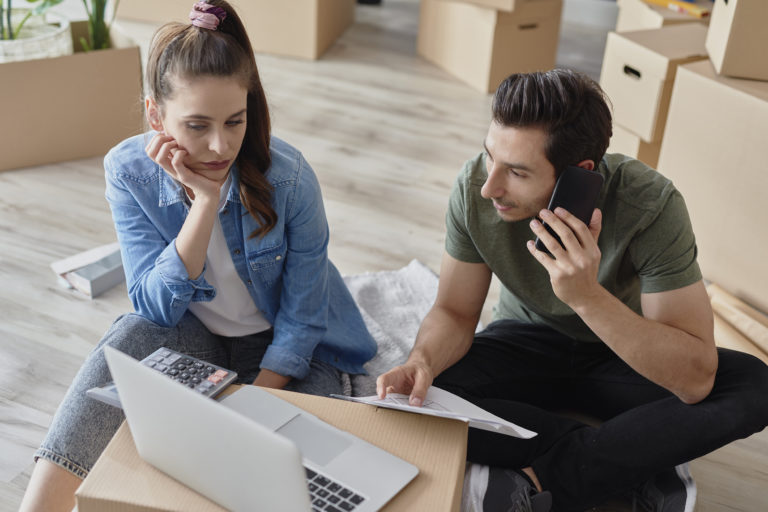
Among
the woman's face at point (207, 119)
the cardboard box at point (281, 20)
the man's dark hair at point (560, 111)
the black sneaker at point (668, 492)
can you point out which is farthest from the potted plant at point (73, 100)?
the black sneaker at point (668, 492)

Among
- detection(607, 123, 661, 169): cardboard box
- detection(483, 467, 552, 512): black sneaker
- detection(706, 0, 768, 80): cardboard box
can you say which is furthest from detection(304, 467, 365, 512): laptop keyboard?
detection(607, 123, 661, 169): cardboard box

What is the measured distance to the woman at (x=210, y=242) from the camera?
1.18 metres

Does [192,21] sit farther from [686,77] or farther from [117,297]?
[686,77]

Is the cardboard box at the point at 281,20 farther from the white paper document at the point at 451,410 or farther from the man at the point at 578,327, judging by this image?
the white paper document at the point at 451,410

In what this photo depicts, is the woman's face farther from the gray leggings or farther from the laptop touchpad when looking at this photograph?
the laptop touchpad

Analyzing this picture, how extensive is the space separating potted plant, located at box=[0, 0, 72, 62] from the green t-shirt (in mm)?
1517

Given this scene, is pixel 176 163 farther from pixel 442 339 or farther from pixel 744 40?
pixel 744 40

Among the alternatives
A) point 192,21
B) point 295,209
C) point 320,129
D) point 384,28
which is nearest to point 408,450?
point 295,209

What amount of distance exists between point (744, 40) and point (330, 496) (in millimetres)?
1508

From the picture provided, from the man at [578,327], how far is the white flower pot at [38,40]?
155 cm

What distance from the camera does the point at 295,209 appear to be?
133 cm

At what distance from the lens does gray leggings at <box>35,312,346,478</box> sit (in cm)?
117

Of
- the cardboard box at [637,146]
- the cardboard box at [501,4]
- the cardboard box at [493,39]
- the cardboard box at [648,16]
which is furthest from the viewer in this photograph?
the cardboard box at [493,39]

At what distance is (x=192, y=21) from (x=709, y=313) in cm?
90
